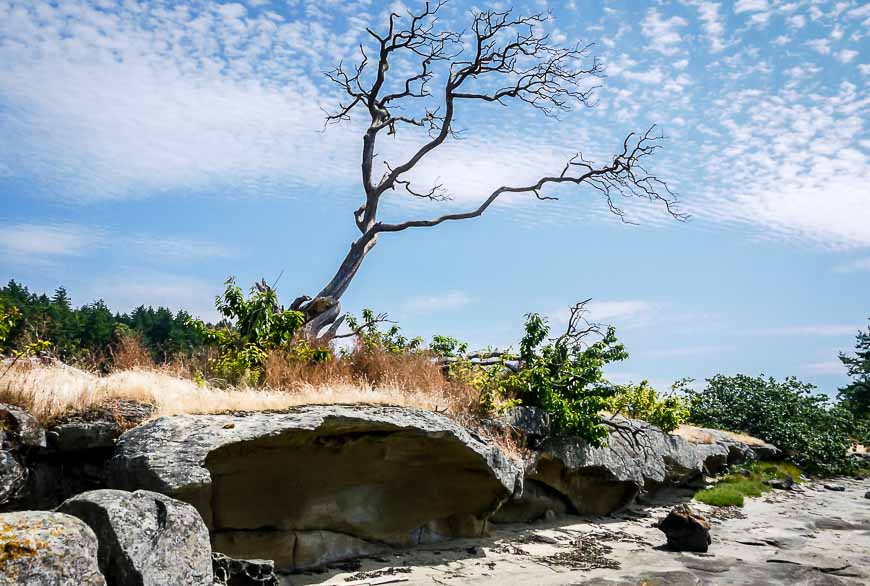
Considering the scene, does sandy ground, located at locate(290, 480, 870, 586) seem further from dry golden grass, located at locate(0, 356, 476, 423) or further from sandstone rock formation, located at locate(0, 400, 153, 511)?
sandstone rock formation, located at locate(0, 400, 153, 511)

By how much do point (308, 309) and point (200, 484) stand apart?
960 cm

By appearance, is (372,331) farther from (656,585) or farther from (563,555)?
(656,585)

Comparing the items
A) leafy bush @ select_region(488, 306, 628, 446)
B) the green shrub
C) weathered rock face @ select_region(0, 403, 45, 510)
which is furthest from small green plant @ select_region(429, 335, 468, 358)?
the green shrub

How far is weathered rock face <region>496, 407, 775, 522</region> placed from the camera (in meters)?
14.4

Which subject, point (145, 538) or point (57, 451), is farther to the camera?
point (57, 451)

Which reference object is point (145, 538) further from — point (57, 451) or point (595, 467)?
point (595, 467)

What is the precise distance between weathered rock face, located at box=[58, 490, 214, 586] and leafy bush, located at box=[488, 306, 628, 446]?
7399 mm

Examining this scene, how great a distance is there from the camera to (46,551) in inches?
221

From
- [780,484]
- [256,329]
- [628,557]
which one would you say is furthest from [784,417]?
[256,329]

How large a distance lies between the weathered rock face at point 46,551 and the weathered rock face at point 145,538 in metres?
0.44

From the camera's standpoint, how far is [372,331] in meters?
17.9

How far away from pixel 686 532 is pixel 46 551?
10.5 metres

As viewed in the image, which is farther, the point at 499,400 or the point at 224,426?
the point at 499,400

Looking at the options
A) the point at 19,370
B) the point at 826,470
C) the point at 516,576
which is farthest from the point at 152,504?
the point at 826,470
